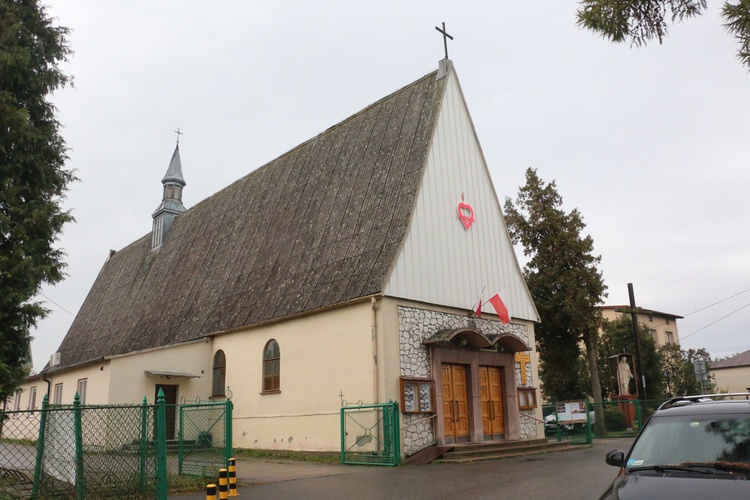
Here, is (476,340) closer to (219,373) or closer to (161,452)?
(219,373)

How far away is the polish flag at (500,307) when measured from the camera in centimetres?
1891

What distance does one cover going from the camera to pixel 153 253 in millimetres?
33469

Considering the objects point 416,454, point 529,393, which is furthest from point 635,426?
point 416,454

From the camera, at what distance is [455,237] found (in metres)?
18.9

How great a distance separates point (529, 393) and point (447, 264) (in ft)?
18.3

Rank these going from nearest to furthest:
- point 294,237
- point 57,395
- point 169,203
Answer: point 294,237
point 57,395
point 169,203

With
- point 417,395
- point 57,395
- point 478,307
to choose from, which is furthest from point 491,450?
point 57,395

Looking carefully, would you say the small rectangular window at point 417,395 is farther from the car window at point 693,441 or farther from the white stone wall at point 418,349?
the car window at point 693,441

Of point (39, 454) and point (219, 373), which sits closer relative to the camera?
point (39, 454)

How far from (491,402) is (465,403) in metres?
1.25

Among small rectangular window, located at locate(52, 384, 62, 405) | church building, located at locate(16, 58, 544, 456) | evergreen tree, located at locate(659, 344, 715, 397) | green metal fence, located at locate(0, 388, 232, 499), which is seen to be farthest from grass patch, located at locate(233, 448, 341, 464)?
evergreen tree, located at locate(659, 344, 715, 397)

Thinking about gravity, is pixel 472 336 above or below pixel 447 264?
below

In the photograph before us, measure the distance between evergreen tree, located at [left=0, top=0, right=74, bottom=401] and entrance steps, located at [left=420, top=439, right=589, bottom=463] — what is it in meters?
9.34

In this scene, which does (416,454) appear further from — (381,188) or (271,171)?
(271,171)
